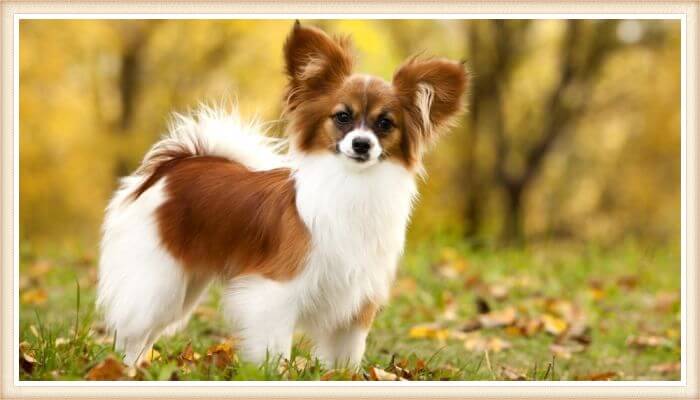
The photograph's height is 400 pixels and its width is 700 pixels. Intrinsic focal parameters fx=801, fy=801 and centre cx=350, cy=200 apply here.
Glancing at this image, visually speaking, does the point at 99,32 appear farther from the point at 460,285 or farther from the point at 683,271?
the point at 683,271

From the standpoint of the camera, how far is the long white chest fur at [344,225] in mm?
4211

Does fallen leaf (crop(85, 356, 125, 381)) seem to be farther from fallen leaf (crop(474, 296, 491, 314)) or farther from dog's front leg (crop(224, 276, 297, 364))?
fallen leaf (crop(474, 296, 491, 314))

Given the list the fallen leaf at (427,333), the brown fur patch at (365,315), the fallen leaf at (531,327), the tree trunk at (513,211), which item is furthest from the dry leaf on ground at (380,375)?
the tree trunk at (513,211)

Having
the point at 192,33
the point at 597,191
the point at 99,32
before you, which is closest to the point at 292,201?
the point at 99,32

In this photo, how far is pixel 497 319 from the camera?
6.59 metres

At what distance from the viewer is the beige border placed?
3.78 metres

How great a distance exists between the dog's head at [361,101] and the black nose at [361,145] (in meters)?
0.06

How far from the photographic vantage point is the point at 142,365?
4051 millimetres

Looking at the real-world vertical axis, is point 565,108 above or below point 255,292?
above

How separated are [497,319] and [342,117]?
3.09 m

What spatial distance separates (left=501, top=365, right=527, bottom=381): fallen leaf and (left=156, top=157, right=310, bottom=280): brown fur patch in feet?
5.37

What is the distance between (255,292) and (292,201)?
0.53 metres

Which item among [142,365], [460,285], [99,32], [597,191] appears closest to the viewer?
[142,365]

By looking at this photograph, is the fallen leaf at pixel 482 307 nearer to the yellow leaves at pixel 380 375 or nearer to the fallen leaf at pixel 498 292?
the fallen leaf at pixel 498 292
